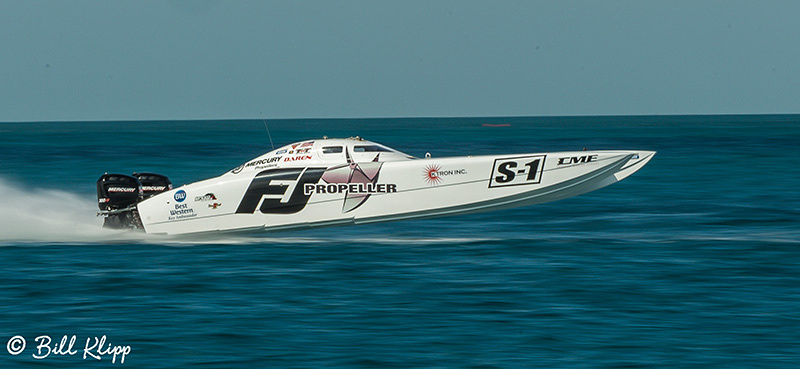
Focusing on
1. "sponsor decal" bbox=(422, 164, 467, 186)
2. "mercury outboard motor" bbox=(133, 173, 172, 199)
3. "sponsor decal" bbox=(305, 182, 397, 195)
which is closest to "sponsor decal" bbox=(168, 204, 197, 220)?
"mercury outboard motor" bbox=(133, 173, 172, 199)

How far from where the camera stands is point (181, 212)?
48.9 feet

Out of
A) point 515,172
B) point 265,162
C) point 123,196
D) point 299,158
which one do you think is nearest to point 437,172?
point 515,172

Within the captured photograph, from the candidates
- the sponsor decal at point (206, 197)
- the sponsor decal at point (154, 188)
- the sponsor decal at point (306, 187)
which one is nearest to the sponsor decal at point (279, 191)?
the sponsor decal at point (306, 187)

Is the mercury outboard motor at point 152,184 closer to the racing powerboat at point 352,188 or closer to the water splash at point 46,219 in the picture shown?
the racing powerboat at point 352,188

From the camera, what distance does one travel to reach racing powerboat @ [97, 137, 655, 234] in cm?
1388

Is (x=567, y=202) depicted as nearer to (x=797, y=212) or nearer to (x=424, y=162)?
(x=797, y=212)

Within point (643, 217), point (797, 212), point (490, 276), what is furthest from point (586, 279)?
point (797, 212)

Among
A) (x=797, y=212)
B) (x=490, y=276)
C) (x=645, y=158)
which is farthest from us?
(x=797, y=212)

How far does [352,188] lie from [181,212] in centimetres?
274

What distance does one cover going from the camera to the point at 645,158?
13.8 m

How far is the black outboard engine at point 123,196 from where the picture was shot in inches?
595

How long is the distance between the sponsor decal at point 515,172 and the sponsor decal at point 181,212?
4.54m

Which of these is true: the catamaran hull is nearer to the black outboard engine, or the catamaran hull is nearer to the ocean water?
the ocean water

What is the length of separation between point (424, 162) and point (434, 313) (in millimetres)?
4598
